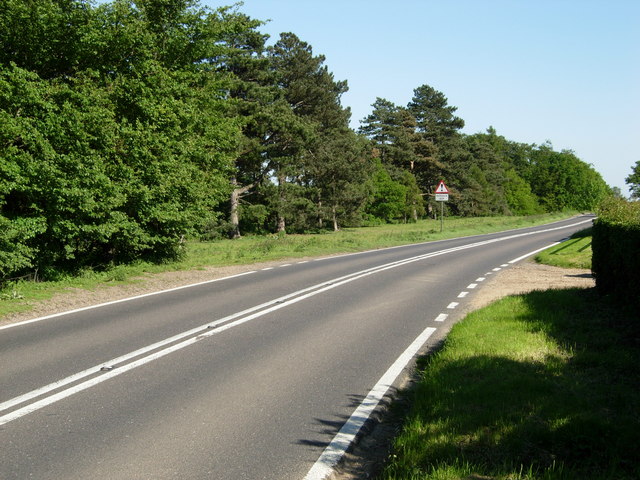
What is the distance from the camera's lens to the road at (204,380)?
4117 mm

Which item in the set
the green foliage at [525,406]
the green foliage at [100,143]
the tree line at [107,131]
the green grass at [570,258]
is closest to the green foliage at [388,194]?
the green grass at [570,258]

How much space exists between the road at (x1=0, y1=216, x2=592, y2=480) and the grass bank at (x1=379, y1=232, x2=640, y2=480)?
674 mm

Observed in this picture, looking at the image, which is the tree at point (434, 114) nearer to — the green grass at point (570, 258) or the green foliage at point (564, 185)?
the green foliage at point (564, 185)

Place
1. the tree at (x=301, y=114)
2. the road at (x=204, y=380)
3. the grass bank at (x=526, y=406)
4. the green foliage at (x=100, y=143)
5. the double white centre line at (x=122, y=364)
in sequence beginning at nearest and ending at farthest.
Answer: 1. the grass bank at (x=526, y=406)
2. the road at (x=204, y=380)
3. the double white centre line at (x=122, y=364)
4. the green foliage at (x=100, y=143)
5. the tree at (x=301, y=114)

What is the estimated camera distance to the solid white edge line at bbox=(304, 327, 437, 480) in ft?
13.1

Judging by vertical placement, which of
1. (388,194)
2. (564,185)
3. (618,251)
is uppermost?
(564,185)

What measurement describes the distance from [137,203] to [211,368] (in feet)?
31.1

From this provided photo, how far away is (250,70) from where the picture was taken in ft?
128

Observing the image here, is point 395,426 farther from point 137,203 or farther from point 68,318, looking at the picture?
point 137,203

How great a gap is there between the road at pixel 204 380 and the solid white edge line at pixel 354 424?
18 millimetres

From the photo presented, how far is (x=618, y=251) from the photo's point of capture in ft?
29.0

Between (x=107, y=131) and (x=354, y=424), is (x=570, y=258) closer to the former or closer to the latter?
(x=107, y=131)

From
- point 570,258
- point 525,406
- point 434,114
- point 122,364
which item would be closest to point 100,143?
point 122,364

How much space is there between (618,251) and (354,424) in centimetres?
638
